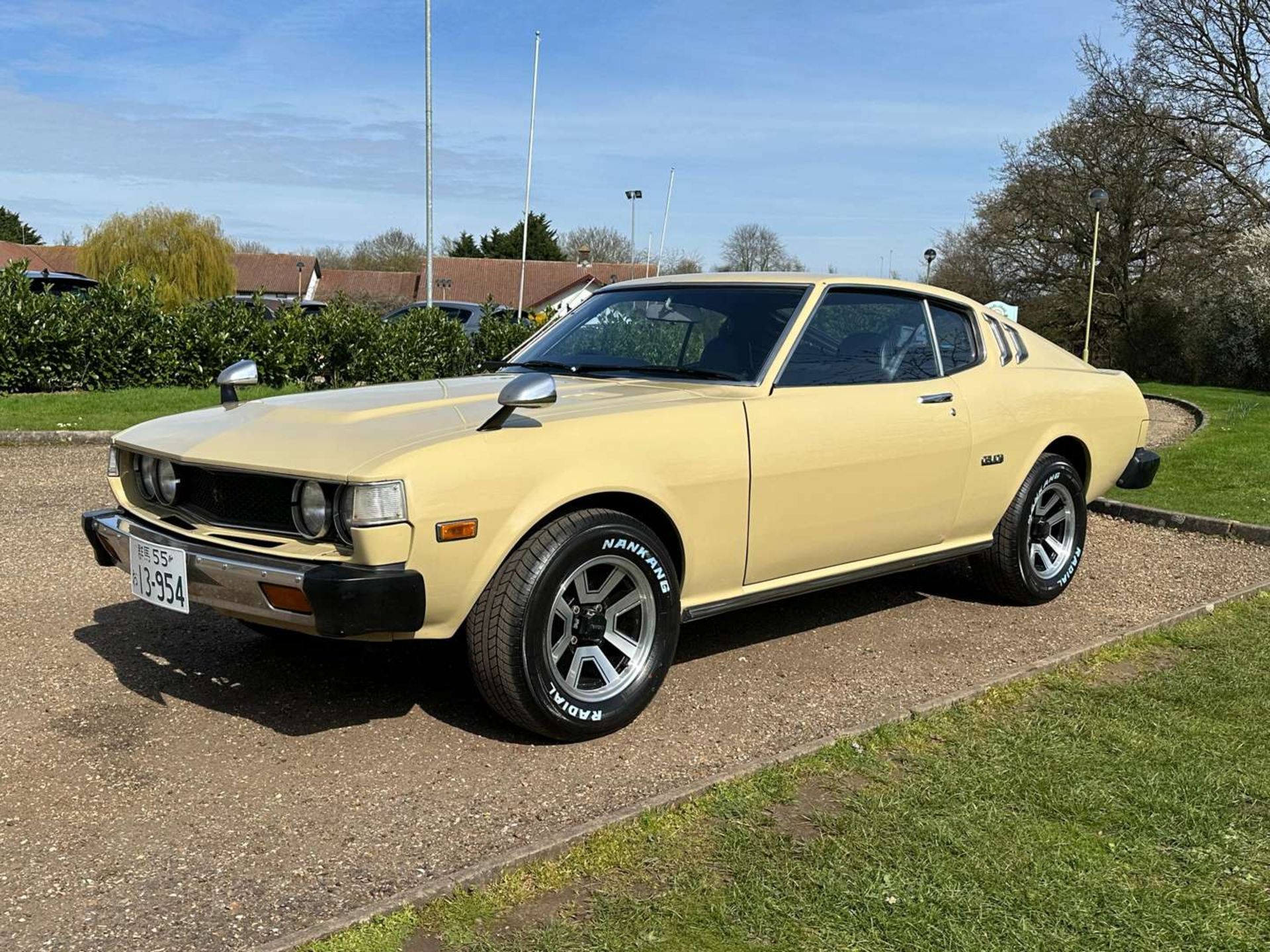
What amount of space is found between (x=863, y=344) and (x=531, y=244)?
254 ft

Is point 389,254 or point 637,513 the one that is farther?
point 389,254

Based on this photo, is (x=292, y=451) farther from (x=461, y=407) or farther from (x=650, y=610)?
(x=650, y=610)

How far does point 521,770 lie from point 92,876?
50.2 inches

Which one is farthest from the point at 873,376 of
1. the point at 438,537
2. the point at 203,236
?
the point at 203,236

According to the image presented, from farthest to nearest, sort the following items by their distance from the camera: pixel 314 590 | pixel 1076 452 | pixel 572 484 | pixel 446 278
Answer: pixel 446 278, pixel 1076 452, pixel 572 484, pixel 314 590

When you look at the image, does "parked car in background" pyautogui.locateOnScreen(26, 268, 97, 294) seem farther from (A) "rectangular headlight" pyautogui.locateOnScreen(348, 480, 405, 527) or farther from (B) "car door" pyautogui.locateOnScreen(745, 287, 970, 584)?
(A) "rectangular headlight" pyautogui.locateOnScreen(348, 480, 405, 527)

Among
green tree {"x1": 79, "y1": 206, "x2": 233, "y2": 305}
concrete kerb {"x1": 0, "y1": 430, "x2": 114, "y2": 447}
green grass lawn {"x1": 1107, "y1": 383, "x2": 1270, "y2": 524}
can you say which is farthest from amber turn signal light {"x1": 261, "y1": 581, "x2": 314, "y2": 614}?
green tree {"x1": 79, "y1": 206, "x2": 233, "y2": 305}

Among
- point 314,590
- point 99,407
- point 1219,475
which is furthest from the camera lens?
point 99,407

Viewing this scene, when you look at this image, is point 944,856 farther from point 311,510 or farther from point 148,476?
point 148,476

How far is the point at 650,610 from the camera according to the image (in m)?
4.01

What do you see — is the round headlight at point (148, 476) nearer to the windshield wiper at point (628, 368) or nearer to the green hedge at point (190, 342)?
the windshield wiper at point (628, 368)

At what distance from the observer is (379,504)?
11.1 feet

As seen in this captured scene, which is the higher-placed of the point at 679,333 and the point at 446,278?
the point at 446,278

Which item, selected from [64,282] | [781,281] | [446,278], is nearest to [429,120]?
[64,282]
